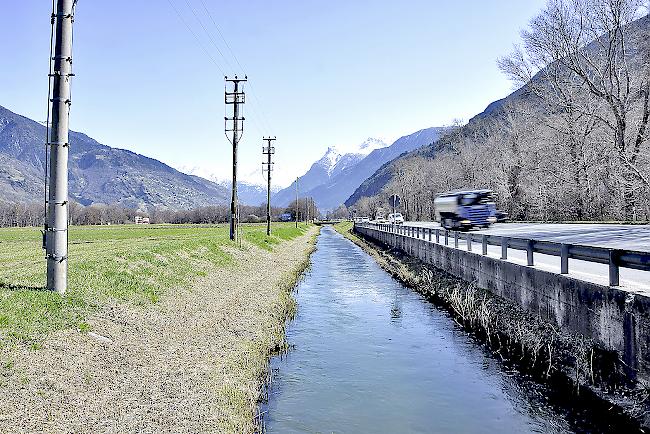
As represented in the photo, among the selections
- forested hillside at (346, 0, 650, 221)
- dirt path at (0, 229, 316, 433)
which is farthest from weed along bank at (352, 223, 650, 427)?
forested hillside at (346, 0, 650, 221)

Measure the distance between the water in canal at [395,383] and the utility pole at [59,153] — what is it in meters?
5.30

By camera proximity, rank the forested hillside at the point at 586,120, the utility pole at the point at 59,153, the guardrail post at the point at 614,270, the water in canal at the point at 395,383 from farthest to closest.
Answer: the forested hillside at the point at 586,120 < the utility pole at the point at 59,153 < the guardrail post at the point at 614,270 < the water in canal at the point at 395,383

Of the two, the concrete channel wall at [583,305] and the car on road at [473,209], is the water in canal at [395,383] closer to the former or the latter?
the concrete channel wall at [583,305]

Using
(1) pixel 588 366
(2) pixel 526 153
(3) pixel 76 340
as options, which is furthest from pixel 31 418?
(2) pixel 526 153

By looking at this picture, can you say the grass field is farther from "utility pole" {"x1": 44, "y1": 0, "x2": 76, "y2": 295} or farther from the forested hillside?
the forested hillside

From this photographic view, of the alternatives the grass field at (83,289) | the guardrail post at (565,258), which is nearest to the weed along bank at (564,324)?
the guardrail post at (565,258)

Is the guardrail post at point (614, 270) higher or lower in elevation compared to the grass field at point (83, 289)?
higher

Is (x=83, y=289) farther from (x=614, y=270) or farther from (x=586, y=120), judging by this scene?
(x=586, y=120)

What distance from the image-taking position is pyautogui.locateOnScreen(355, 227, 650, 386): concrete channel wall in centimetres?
886

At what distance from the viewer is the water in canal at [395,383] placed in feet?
30.7

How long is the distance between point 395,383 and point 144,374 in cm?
512

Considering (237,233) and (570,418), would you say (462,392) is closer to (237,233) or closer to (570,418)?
(570,418)

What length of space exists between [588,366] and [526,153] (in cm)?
6355

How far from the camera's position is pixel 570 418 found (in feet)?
30.7
